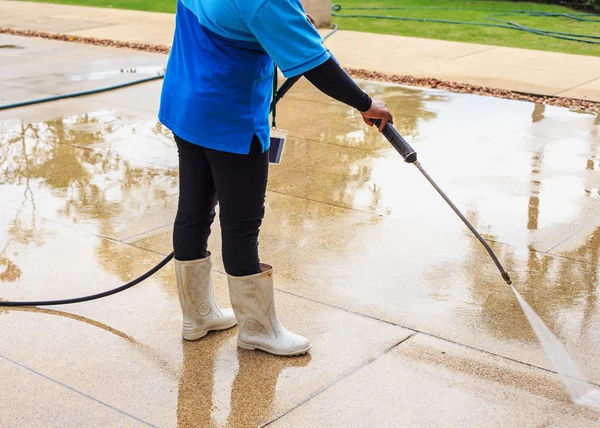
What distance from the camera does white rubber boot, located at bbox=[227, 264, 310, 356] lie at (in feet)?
11.2

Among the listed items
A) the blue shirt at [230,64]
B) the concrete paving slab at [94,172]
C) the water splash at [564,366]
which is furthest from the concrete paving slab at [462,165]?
the blue shirt at [230,64]

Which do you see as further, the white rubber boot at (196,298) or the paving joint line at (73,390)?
the white rubber boot at (196,298)

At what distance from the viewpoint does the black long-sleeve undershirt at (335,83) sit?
9.88ft

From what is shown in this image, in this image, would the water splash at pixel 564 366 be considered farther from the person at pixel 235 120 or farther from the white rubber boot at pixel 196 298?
the white rubber boot at pixel 196 298

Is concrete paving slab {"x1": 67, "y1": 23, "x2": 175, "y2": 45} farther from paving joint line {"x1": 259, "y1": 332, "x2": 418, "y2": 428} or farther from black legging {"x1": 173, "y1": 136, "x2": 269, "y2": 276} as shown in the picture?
paving joint line {"x1": 259, "y1": 332, "x2": 418, "y2": 428}

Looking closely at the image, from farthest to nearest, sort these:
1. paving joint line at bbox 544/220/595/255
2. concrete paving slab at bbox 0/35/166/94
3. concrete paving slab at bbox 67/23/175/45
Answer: concrete paving slab at bbox 67/23/175/45 < concrete paving slab at bbox 0/35/166/94 < paving joint line at bbox 544/220/595/255

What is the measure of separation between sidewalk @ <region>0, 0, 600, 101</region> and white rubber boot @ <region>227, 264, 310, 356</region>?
6.04 m

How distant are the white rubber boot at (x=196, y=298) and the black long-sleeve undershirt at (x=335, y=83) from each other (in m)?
0.94

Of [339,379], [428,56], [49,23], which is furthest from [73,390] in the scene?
[49,23]

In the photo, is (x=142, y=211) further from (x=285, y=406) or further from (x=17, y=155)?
(x=285, y=406)

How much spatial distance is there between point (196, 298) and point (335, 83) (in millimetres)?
1154

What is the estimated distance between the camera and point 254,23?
285 cm

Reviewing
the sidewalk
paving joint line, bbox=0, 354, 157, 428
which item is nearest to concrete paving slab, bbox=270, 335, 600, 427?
paving joint line, bbox=0, 354, 157, 428

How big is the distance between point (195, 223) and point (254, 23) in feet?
3.09
